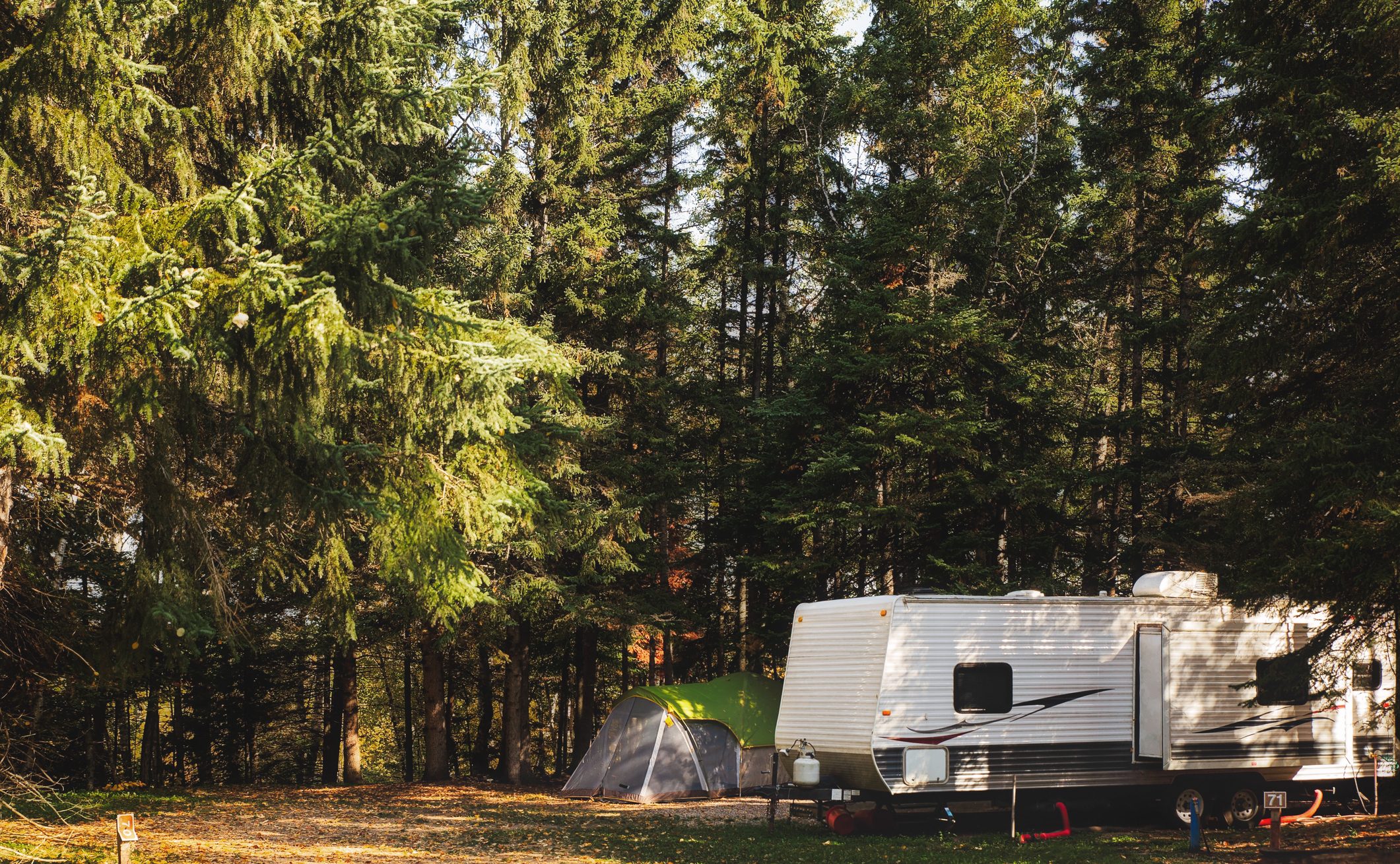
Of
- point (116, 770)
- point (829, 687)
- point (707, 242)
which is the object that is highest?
point (707, 242)

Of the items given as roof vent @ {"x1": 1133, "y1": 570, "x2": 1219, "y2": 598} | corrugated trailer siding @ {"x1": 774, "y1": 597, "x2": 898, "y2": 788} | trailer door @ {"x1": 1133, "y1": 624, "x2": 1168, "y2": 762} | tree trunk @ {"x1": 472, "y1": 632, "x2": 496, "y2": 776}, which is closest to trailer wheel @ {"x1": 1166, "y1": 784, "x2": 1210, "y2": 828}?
trailer door @ {"x1": 1133, "y1": 624, "x2": 1168, "y2": 762}

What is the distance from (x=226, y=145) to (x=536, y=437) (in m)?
5.00

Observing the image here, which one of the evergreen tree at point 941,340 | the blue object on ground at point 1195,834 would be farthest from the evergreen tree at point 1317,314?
the evergreen tree at point 941,340

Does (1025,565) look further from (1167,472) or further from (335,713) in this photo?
(335,713)

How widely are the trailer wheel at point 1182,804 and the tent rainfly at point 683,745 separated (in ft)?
20.8

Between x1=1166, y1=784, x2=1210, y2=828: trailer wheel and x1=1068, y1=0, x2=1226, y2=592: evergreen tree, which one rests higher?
x1=1068, y1=0, x2=1226, y2=592: evergreen tree

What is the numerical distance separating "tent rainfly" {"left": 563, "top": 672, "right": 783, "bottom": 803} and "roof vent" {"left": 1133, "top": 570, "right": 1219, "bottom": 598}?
6.66m

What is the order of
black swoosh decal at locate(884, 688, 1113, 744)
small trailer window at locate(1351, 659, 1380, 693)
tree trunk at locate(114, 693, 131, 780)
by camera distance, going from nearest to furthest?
black swoosh decal at locate(884, 688, 1113, 744)
small trailer window at locate(1351, 659, 1380, 693)
tree trunk at locate(114, 693, 131, 780)

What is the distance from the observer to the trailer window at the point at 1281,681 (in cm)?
1164

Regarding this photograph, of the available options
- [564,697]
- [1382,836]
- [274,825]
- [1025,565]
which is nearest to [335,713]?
[564,697]

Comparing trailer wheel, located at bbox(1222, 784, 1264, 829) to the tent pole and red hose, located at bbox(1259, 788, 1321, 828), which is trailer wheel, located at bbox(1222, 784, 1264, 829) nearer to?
red hose, located at bbox(1259, 788, 1321, 828)

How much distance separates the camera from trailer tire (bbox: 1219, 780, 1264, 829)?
13.3 metres

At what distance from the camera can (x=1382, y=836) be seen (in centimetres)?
1135

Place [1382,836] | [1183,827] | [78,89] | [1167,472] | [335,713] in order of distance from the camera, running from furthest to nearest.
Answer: [335,713] < [1167,472] < [1183,827] < [1382,836] < [78,89]
